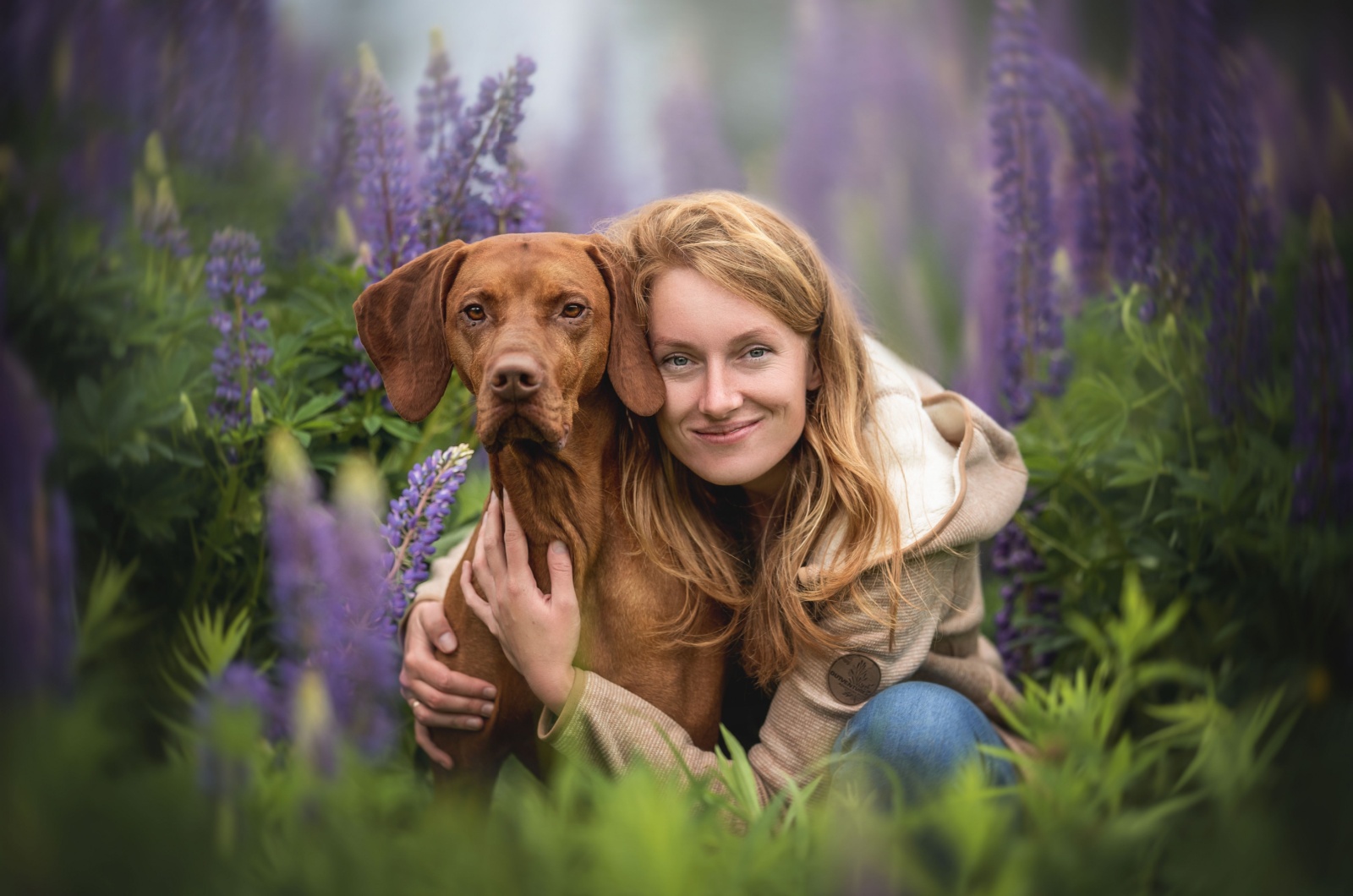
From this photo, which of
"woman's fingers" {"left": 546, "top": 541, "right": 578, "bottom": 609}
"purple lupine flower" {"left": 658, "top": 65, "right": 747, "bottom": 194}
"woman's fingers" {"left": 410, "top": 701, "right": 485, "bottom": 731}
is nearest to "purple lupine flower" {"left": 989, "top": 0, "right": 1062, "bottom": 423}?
"purple lupine flower" {"left": 658, "top": 65, "right": 747, "bottom": 194}

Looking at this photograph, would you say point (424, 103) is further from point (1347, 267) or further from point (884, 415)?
point (1347, 267)

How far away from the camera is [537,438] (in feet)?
6.22

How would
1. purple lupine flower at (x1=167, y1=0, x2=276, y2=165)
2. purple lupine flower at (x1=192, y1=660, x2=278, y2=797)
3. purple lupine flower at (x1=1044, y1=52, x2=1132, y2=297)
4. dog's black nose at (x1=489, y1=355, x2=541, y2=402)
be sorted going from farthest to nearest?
1. purple lupine flower at (x1=1044, y1=52, x2=1132, y2=297)
2. purple lupine flower at (x1=167, y1=0, x2=276, y2=165)
3. dog's black nose at (x1=489, y1=355, x2=541, y2=402)
4. purple lupine flower at (x1=192, y1=660, x2=278, y2=797)

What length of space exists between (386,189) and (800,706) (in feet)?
5.15

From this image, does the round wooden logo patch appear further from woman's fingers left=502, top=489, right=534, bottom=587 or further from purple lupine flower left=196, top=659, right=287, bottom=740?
purple lupine flower left=196, top=659, right=287, bottom=740

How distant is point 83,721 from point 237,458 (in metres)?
0.98

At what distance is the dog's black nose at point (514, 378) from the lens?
1.80 meters

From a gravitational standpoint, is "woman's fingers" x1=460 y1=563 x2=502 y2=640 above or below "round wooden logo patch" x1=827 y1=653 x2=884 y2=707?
above

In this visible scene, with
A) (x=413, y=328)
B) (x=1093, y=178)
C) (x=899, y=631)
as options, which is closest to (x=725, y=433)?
(x=899, y=631)

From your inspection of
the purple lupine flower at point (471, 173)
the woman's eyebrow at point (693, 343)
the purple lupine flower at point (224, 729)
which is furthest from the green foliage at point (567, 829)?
the purple lupine flower at point (471, 173)

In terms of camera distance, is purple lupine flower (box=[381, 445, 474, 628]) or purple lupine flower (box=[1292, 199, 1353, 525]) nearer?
purple lupine flower (box=[1292, 199, 1353, 525])

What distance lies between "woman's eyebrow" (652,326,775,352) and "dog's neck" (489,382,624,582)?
0.14 metres

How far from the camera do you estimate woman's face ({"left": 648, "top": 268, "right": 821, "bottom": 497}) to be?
2.17m

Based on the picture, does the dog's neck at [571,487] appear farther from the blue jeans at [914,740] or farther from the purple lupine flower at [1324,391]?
the purple lupine flower at [1324,391]
